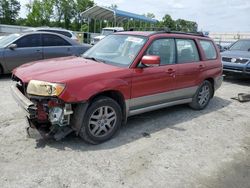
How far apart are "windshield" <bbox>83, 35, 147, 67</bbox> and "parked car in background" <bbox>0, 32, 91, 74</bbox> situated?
4.03 metres

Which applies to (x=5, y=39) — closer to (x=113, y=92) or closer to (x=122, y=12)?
(x=113, y=92)

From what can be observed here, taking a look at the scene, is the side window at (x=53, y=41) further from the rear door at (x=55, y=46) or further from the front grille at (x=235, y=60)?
the front grille at (x=235, y=60)

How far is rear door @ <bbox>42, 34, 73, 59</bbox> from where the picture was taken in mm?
8926

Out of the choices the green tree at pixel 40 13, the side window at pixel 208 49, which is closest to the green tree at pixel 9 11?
the green tree at pixel 40 13

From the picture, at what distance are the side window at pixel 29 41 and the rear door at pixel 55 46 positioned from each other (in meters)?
0.20

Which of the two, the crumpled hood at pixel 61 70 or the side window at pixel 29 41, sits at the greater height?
the side window at pixel 29 41

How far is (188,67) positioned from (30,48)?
17.6ft

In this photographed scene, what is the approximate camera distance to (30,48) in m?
8.60

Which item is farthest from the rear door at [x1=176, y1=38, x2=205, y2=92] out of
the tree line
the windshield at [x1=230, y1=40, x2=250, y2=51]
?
the tree line

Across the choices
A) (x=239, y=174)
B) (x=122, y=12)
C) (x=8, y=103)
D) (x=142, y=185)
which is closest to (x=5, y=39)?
(x=8, y=103)

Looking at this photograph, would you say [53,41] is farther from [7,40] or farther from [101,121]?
[101,121]

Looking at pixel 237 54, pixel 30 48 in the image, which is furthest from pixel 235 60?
pixel 30 48

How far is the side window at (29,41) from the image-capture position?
8505 millimetres

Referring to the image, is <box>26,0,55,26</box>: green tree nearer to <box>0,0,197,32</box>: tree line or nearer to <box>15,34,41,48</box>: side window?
<box>0,0,197,32</box>: tree line
